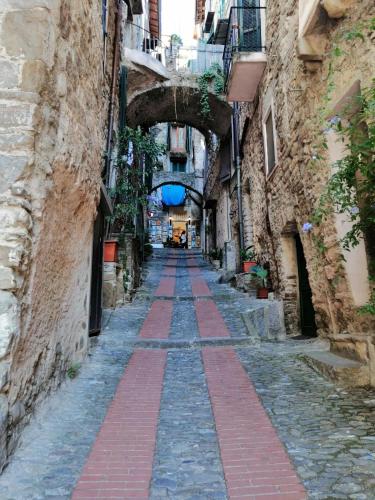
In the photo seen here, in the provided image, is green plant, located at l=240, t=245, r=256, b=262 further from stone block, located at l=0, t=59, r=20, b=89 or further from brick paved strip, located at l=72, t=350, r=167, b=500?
stone block, located at l=0, t=59, r=20, b=89

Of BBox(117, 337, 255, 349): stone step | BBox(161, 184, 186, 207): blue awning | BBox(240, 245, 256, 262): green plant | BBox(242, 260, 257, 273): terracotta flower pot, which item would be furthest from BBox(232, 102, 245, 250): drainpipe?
BBox(161, 184, 186, 207): blue awning

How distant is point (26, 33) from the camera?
8.21 ft

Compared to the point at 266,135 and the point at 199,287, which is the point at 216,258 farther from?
the point at 266,135

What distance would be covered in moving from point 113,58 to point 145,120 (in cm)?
538

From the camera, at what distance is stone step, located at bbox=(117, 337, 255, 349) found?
5484 mm

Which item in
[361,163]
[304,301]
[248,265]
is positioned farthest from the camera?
[248,265]

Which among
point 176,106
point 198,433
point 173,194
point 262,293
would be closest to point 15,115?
point 198,433

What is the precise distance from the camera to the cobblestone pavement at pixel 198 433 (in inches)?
81.0

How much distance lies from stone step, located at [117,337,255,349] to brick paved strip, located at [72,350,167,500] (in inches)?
54.4

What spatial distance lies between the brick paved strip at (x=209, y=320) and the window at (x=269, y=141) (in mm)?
3009

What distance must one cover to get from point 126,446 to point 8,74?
262 centimetres

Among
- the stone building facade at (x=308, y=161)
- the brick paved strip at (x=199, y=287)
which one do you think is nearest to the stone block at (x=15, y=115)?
the stone building facade at (x=308, y=161)

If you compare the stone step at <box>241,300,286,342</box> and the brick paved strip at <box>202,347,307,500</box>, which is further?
the stone step at <box>241,300,286,342</box>

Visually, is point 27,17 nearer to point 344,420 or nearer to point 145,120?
point 344,420
